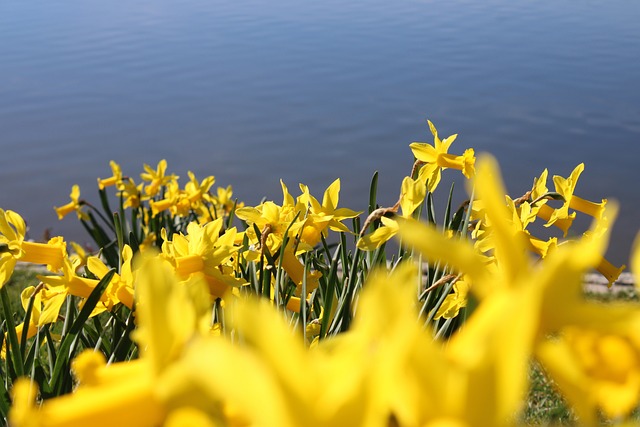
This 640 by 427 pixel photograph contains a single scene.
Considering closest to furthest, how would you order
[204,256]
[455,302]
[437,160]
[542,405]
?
[204,256] < [455,302] < [437,160] < [542,405]

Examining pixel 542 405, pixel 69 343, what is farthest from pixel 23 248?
pixel 542 405

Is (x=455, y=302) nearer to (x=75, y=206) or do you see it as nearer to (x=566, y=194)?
(x=566, y=194)

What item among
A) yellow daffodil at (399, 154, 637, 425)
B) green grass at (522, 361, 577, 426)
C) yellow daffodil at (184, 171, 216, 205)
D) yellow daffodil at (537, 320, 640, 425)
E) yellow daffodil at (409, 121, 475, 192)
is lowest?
green grass at (522, 361, 577, 426)

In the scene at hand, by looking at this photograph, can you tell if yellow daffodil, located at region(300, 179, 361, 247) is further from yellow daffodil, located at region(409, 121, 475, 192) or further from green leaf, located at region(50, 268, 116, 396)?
green leaf, located at region(50, 268, 116, 396)

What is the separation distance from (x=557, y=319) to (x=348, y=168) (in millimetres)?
7353

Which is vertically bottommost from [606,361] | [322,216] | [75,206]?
[75,206]

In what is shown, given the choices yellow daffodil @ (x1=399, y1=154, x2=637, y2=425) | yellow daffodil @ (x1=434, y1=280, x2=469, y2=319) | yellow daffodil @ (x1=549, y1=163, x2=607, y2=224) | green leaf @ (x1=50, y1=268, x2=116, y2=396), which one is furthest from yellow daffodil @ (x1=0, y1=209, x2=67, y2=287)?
yellow daffodil @ (x1=399, y1=154, x2=637, y2=425)

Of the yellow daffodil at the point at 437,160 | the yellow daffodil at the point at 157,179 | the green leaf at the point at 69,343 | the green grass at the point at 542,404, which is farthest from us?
the yellow daffodil at the point at 157,179

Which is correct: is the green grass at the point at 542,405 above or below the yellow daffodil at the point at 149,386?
below

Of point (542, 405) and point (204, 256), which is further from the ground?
point (204, 256)

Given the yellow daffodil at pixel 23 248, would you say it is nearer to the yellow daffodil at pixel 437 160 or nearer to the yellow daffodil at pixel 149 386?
the yellow daffodil at pixel 437 160

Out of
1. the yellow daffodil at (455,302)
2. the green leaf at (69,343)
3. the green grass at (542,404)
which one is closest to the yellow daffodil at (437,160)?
the yellow daffodil at (455,302)

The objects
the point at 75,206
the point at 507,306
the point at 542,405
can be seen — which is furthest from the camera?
the point at 75,206

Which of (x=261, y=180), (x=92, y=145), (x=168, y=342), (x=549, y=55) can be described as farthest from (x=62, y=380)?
(x=549, y=55)
